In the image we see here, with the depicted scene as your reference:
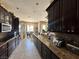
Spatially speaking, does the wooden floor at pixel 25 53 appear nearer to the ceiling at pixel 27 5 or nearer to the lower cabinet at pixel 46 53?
the lower cabinet at pixel 46 53

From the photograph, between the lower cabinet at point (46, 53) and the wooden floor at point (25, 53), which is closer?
the lower cabinet at point (46, 53)

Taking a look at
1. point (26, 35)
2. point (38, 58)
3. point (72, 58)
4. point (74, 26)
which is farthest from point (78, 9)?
point (26, 35)

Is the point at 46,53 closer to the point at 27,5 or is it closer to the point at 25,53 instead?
the point at 25,53

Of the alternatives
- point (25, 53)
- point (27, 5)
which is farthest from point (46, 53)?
point (27, 5)

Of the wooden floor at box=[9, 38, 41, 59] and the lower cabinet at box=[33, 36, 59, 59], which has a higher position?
the lower cabinet at box=[33, 36, 59, 59]

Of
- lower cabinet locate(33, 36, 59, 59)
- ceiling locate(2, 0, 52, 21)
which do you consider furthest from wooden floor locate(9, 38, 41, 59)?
ceiling locate(2, 0, 52, 21)

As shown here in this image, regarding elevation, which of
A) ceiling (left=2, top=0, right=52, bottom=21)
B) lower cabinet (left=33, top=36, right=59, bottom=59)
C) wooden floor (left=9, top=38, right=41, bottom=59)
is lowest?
wooden floor (left=9, top=38, right=41, bottom=59)

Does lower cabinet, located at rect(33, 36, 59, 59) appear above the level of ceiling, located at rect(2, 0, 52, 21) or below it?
below

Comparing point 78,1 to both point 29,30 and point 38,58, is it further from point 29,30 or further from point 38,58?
point 29,30

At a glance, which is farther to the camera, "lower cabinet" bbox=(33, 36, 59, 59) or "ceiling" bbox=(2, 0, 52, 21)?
"ceiling" bbox=(2, 0, 52, 21)

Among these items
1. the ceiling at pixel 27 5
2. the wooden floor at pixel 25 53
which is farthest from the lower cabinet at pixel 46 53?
the ceiling at pixel 27 5

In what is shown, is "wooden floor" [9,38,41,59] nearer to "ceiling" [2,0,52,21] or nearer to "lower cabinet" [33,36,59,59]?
"lower cabinet" [33,36,59,59]

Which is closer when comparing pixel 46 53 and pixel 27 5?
pixel 46 53

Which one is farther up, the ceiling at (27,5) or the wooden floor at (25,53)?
the ceiling at (27,5)
